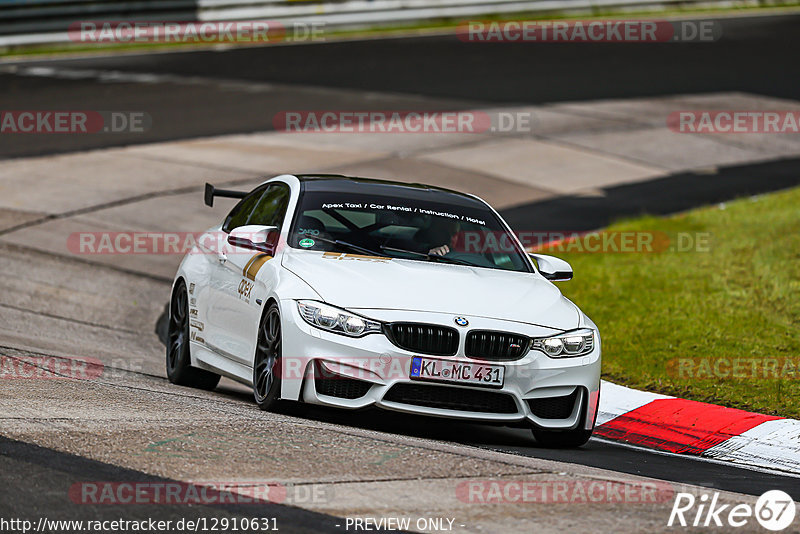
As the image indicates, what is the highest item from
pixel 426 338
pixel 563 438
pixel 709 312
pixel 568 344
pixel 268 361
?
pixel 426 338

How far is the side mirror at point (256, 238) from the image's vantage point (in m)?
8.79

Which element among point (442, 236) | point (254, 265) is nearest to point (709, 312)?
point (442, 236)

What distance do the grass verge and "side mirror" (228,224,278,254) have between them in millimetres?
3166

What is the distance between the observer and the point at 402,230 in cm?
905

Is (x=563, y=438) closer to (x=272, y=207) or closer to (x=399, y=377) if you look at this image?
(x=399, y=377)

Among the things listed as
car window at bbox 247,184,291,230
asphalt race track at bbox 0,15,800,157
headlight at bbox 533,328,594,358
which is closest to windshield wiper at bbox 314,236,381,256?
car window at bbox 247,184,291,230

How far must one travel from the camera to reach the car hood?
787cm

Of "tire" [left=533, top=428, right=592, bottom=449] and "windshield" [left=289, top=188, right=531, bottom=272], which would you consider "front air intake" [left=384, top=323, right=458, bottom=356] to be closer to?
"tire" [left=533, top=428, right=592, bottom=449]

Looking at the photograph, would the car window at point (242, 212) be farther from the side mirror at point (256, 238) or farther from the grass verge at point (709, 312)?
the grass verge at point (709, 312)

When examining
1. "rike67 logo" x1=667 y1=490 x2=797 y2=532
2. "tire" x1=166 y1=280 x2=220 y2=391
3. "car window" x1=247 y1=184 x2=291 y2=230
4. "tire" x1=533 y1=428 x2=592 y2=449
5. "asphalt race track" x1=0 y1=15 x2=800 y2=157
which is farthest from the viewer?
"asphalt race track" x1=0 y1=15 x2=800 y2=157

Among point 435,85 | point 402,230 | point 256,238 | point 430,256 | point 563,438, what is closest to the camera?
point 563,438

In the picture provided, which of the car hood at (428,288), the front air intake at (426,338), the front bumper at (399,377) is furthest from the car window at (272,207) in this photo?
the front air intake at (426,338)

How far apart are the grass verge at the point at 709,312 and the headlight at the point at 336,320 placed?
10.7 ft

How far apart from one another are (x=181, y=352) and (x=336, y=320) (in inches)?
98.0
